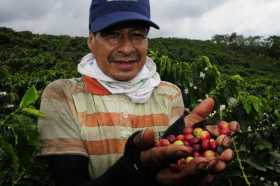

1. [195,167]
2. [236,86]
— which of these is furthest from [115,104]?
[236,86]

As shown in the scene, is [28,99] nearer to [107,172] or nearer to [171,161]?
[107,172]

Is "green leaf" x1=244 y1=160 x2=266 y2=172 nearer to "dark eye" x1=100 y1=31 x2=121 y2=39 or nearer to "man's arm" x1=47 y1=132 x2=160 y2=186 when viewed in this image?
"man's arm" x1=47 y1=132 x2=160 y2=186

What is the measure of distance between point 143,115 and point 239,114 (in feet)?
1.80

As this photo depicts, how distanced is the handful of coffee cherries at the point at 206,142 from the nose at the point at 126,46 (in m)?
0.37

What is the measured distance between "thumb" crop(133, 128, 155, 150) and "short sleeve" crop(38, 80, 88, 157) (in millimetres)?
318

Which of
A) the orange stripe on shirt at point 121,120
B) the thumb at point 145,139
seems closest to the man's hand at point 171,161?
the thumb at point 145,139

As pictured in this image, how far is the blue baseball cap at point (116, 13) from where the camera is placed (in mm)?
2160

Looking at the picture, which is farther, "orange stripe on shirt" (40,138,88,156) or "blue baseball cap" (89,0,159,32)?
"blue baseball cap" (89,0,159,32)

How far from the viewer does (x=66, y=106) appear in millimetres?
2105

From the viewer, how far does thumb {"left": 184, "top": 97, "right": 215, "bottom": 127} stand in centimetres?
199

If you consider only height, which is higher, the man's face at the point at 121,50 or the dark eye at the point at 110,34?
the dark eye at the point at 110,34

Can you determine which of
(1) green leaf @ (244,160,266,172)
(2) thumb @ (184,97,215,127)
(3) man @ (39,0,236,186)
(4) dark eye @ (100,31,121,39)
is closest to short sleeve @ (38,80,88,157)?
(3) man @ (39,0,236,186)

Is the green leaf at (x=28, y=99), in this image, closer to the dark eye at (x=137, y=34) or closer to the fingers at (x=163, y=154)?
the fingers at (x=163, y=154)

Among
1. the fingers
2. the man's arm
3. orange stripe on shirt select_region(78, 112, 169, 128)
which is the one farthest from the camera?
orange stripe on shirt select_region(78, 112, 169, 128)
